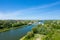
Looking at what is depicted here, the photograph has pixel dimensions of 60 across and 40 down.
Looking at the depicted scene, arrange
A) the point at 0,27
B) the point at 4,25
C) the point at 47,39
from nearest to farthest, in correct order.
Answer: the point at 47,39 → the point at 0,27 → the point at 4,25

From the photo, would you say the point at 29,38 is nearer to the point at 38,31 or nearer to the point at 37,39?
the point at 37,39

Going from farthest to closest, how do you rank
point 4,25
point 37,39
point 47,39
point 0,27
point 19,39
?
point 4,25, point 0,27, point 19,39, point 37,39, point 47,39

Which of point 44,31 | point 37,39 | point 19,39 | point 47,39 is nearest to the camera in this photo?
point 47,39

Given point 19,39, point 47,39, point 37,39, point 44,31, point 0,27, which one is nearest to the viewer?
point 47,39

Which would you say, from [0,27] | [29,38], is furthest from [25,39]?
[0,27]

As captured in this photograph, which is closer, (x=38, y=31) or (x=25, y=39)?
(x=25, y=39)

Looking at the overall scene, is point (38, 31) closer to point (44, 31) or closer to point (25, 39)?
point (44, 31)

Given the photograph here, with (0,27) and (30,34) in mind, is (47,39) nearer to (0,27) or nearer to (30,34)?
(30,34)

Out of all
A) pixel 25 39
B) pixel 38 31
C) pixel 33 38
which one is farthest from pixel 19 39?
pixel 38 31

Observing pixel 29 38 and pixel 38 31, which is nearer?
pixel 29 38
